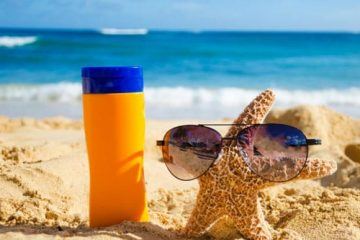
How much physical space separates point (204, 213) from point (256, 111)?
23.7 inches

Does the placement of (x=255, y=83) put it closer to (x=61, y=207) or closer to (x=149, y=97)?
(x=149, y=97)

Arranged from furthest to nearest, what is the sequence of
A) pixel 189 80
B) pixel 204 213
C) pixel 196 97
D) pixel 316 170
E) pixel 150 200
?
pixel 189 80 → pixel 196 97 → pixel 150 200 → pixel 204 213 → pixel 316 170

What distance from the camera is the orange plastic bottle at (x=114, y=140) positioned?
291 centimetres

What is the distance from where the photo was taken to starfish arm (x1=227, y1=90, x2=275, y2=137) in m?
2.98

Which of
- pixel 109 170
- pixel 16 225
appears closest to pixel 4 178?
pixel 16 225

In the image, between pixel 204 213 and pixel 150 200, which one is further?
pixel 150 200

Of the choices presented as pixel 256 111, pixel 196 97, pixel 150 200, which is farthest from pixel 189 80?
pixel 256 111

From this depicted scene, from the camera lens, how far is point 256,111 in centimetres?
300

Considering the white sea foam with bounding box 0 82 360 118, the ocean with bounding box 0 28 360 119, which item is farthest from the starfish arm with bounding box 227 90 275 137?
the white sea foam with bounding box 0 82 360 118

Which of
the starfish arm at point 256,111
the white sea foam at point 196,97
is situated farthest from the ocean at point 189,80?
the starfish arm at point 256,111

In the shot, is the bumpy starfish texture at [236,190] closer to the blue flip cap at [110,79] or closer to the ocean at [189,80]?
the blue flip cap at [110,79]

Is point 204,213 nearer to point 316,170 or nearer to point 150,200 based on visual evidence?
point 316,170

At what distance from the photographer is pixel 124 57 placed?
79.6 ft

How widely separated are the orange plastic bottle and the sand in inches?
4.8
